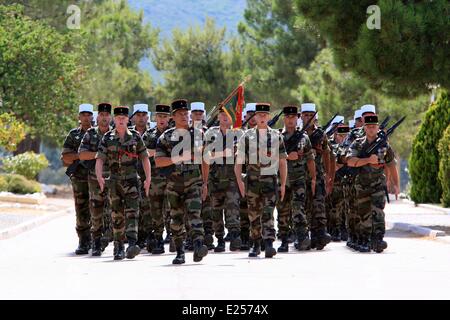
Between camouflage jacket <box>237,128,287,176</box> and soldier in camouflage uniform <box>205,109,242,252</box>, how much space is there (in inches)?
75.2

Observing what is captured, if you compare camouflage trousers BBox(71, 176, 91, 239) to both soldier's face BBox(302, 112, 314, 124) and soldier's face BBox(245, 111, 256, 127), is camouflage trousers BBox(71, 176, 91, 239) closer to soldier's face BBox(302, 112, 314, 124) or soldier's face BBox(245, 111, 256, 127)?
soldier's face BBox(245, 111, 256, 127)

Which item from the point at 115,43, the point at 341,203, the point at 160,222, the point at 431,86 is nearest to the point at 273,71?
the point at 115,43

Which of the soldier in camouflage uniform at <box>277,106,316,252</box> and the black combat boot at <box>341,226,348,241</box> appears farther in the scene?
the black combat boot at <box>341,226,348,241</box>

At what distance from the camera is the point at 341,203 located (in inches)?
850

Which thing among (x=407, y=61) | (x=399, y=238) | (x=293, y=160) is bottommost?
(x=399, y=238)

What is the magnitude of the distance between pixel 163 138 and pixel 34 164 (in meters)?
32.6

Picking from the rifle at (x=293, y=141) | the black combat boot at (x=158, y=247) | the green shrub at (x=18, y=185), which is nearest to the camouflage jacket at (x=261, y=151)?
the rifle at (x=293, y=141)

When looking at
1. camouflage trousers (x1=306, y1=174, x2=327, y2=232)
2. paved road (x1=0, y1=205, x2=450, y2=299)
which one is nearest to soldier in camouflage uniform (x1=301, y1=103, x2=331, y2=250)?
camouflage trousers (x1=306, y1=174, x2=327, y2=232)

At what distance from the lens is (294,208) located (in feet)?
59.7

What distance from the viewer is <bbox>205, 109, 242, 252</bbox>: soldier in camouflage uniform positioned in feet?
61.9

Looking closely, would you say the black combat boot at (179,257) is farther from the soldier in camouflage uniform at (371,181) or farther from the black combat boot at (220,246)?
the soldier in camouflage uniform at (371,181)

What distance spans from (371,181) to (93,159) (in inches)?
154
